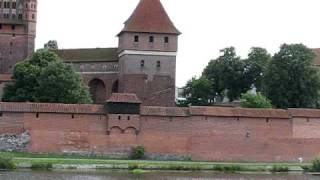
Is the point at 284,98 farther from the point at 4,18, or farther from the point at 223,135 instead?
the point at 4,18

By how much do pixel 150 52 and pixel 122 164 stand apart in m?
26.6

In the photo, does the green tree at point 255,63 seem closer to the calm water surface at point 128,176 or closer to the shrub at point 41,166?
the calm water surface at point 128,176

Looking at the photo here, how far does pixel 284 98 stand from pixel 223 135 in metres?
15.3

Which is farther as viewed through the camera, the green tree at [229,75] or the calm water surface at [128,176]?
the green tree at [229,75]

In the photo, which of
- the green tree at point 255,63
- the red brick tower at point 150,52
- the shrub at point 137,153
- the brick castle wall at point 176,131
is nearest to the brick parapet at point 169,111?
the brick castle wall at point 176,131

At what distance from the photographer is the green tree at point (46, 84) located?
56.9m

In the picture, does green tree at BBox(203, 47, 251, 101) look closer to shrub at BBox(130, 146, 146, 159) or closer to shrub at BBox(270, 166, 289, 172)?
shrub at BBox(130, 146, 146, 159)

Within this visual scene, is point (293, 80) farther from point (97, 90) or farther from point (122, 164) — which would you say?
point (122, 164)

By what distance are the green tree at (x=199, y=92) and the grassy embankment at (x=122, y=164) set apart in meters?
33.2

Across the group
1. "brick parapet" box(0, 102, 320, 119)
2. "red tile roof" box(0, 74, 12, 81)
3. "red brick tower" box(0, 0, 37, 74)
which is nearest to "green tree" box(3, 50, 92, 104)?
"brick parapet" box(0, 102, 320, 119)

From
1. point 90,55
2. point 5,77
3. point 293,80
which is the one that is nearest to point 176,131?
point 293,80

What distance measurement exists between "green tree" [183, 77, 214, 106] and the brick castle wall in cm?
2911

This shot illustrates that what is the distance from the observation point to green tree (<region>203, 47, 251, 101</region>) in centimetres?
8004

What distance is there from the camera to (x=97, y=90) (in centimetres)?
7456
